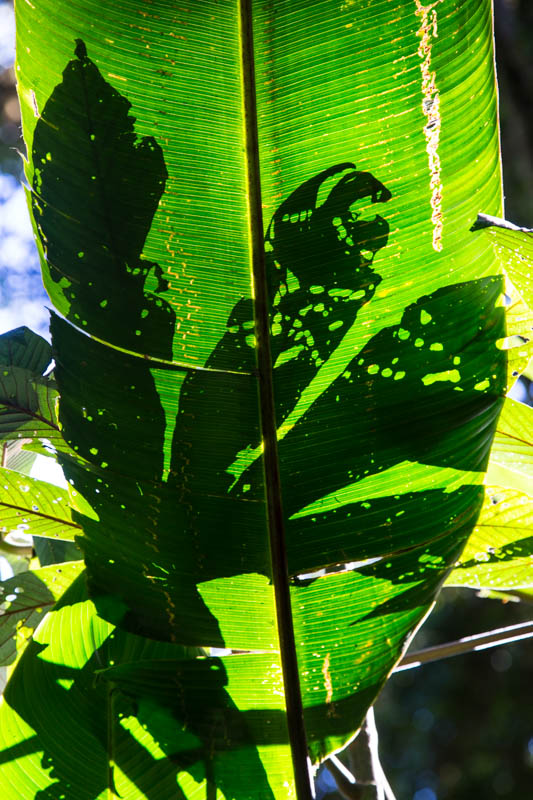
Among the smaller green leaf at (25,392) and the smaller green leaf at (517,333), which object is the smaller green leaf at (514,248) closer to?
the smaller green leaf at (517,333)

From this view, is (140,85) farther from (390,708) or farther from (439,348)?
(390,708)

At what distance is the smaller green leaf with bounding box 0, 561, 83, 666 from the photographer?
819 millimetres

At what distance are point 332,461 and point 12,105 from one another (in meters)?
5.41

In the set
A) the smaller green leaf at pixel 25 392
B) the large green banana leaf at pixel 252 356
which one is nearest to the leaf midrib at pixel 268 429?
the large green banana leaf at pixel 252 356

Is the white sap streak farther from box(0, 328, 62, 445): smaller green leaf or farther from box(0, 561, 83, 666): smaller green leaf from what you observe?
box(0, 561, 83, 666): smaller green leaf

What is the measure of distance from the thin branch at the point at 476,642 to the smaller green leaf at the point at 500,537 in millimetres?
94

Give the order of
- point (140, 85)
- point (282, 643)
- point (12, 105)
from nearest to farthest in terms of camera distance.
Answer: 1. point (140, 85)
2. point (282, 643)
3. point (12, 105)

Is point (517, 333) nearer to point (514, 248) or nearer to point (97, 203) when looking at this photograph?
point (514, 248)

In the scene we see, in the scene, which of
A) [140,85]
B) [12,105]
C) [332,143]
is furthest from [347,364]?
[12,105]

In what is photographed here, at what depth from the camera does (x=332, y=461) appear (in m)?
0.60

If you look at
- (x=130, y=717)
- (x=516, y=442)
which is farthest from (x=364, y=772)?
(x=516, y=442)

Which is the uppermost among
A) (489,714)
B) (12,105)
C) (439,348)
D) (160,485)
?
(12,105)

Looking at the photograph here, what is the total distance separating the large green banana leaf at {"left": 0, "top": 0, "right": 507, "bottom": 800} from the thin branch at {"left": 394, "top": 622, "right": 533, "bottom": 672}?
0.57 feet

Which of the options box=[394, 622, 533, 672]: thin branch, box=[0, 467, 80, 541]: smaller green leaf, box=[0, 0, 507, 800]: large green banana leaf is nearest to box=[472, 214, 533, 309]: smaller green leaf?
box=[0, 0, 507, 800]: large green banana leaf
